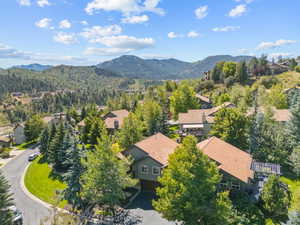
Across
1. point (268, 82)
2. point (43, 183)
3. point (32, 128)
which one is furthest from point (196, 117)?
point (268, 82)

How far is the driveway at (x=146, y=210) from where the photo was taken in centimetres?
2158

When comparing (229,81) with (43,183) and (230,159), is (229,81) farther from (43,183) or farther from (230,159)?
(43,183)

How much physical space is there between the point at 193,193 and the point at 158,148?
44.9ft

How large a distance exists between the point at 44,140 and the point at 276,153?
1805 inches

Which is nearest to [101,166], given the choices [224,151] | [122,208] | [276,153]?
[122,208]

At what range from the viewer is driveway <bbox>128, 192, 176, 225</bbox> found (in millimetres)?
21578

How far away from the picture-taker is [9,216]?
15953 millimetres

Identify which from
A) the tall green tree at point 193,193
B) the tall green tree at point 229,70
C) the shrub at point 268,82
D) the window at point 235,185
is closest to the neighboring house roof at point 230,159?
the window at point 235,185

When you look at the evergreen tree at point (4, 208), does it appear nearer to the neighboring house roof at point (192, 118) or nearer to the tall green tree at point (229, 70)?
the neighboring house roof at point (192, 118)

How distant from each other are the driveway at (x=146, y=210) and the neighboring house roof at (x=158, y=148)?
198 inches

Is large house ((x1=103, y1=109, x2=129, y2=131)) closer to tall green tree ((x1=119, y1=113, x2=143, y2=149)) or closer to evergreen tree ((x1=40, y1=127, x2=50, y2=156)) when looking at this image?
evergreen tree ((x1=40, y1=127, x2=50, y2=156))

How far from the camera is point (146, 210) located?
23.7 metres

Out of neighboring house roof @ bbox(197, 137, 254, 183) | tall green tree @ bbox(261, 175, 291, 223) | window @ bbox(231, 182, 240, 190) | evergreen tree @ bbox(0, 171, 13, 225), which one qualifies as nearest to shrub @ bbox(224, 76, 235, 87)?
neighboring house roof @ bbox(197, 137, 254, 183)

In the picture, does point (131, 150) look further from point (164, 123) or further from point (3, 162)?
point (3, 162)
